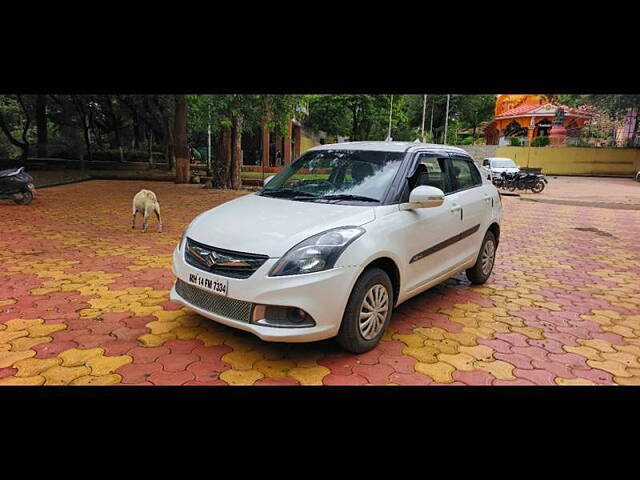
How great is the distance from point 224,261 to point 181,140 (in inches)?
598

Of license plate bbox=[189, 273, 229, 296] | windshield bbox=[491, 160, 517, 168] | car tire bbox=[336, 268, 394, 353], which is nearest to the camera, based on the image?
license plate bbox=[189, 273, 229, 296]

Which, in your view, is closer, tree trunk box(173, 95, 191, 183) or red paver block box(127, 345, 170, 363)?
red paver block box(127, 345, 170, 363)

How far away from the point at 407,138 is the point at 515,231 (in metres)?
47.0

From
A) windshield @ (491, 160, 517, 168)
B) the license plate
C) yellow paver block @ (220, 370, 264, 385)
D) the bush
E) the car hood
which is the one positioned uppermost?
the bush

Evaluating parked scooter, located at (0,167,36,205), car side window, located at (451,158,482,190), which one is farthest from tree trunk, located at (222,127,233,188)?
car side window, located at (451,158,482,190)

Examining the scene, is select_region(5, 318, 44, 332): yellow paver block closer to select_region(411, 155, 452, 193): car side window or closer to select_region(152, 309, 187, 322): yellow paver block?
select_region(152, 309, 187, 322): yellow paver block

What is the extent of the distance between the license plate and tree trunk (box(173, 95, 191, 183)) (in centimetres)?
1462

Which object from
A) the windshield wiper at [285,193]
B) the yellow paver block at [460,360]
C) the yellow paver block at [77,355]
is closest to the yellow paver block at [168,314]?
the yellow paver block at [77,355]

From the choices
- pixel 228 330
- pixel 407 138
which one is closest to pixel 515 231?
pixel 228 330

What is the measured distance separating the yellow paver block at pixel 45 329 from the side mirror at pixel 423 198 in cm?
312

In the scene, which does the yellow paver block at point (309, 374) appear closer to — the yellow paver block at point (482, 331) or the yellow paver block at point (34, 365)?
the yellow paver block at point (482, 331)

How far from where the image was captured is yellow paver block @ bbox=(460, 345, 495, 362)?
3.46m
